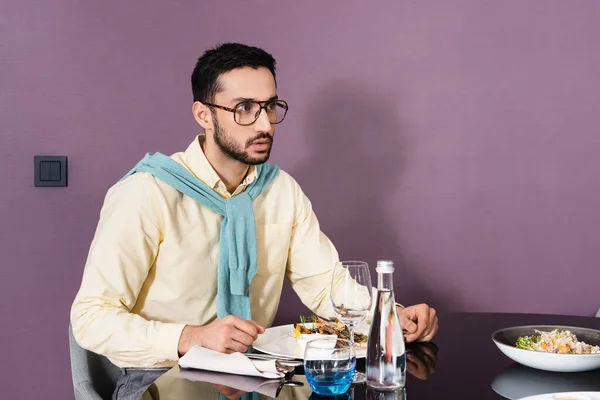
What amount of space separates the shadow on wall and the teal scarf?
715 millimetres

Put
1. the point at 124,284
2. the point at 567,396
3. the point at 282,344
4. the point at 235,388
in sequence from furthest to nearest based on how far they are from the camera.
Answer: the point at 124,284 → the point at 282,344 → the point at 235,388 → the point at 567,396

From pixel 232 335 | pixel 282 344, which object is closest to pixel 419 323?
pixel 282 344

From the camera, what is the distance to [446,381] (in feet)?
4.09

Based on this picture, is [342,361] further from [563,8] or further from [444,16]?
[563,8]

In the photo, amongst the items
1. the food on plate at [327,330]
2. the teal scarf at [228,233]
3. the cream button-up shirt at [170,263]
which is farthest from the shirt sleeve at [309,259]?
the food on plate at [327,330]

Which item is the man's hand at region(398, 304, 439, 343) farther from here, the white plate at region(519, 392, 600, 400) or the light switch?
the light switch

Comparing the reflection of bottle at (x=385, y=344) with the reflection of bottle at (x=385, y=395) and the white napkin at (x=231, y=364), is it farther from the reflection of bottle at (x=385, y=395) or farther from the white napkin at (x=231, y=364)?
the white napkin at (x=231, y=364)

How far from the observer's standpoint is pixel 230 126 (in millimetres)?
1877

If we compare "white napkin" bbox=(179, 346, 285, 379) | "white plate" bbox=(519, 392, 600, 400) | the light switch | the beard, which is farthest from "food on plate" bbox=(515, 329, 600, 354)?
the light switch

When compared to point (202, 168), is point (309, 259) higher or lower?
lower

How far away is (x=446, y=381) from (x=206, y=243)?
2.61 ft

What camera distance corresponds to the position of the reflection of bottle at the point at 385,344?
3.69 feet

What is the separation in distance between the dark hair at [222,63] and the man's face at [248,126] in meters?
0.02

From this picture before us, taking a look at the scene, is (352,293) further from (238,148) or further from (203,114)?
(203,114)
